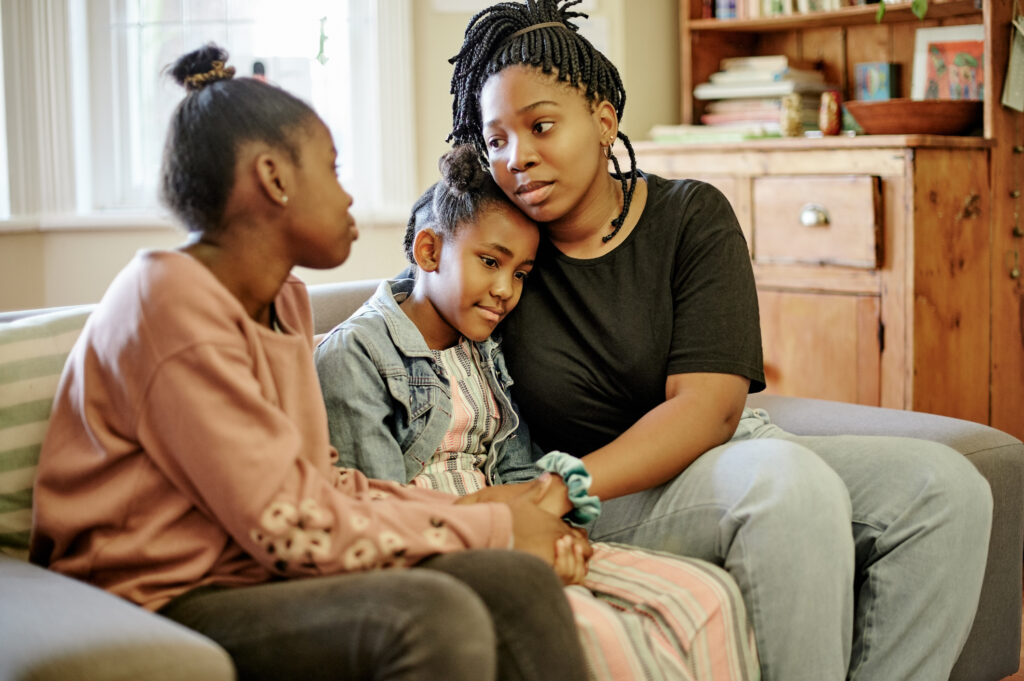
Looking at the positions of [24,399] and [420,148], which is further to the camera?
[420,148]

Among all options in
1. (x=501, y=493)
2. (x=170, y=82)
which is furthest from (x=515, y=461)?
(x=170, y=82)

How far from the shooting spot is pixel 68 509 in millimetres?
1086

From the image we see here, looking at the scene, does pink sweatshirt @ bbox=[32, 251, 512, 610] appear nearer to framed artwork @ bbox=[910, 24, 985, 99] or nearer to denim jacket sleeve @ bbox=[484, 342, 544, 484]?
denim jacket sleeve @ bbox=[484, 342, 544, 484]

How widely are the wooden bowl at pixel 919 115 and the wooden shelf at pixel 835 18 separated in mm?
294

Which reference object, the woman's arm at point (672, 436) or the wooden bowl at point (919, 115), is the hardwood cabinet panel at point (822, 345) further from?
the woman's arm at point (672, 436)

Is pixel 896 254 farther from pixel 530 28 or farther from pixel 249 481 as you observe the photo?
pixel 249 481

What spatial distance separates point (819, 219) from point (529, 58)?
1.36m

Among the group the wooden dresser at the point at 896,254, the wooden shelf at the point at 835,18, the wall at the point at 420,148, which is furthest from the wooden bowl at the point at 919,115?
the wall at the point at 420,148

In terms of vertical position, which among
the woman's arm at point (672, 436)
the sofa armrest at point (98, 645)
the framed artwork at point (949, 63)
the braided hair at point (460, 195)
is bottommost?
the sofa armrest at point (98, 645)

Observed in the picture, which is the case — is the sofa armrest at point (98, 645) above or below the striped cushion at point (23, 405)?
below

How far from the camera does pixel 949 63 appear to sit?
9.54 ft

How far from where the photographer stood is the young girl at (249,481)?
96cm

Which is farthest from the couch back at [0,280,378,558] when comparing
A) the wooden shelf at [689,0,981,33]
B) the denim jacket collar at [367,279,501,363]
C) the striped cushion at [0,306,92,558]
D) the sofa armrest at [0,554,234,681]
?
the wooden shelf at [689,0,981,33]

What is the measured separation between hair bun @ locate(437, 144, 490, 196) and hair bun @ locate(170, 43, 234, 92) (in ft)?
1.39
